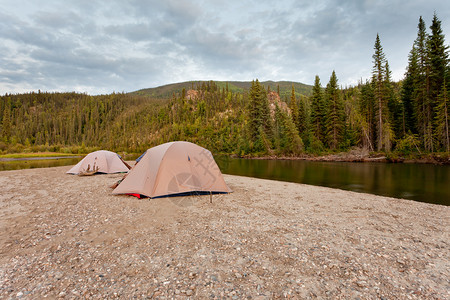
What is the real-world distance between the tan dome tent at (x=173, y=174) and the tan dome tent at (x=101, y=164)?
886 centimetres

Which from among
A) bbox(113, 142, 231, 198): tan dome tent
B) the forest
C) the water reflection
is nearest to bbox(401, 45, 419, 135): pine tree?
the forest

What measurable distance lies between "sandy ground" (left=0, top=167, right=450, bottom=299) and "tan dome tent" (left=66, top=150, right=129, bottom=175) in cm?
936

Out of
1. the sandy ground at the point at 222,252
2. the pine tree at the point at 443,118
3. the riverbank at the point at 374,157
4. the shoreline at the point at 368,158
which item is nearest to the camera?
→ the sandy ground at the point at 222,252

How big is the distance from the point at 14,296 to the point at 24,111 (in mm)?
206921

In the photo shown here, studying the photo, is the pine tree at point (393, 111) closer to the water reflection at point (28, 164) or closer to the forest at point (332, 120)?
the forest at point (332, 120)

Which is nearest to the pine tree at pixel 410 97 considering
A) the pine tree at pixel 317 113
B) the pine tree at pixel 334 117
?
the pine tree at pixel 334 117

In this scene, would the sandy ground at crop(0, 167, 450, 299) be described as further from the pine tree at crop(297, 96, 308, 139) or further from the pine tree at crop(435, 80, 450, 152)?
the pine tree at crop(297, 96, 308, 139)

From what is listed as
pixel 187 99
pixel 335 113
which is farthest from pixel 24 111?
pixel 335 113

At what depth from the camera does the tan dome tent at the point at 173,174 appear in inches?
348

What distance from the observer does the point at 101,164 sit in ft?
56.1

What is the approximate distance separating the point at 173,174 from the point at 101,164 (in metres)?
11.4

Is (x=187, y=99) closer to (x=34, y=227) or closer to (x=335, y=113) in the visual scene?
(x=335, y=113)

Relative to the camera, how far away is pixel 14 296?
3.00 m

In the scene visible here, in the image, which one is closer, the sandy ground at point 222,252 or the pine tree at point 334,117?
the sandy ground at point 222,252
